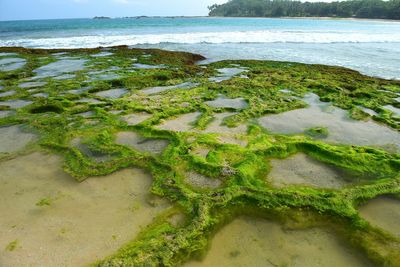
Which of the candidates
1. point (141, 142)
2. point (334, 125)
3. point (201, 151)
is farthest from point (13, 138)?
point (334, 125)

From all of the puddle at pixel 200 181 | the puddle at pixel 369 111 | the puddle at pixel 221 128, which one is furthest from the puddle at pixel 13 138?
the puddle at pixel 369 111

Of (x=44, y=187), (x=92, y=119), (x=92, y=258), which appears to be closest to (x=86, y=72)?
(x=92, y=119)

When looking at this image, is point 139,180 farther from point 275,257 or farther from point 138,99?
point 138,99

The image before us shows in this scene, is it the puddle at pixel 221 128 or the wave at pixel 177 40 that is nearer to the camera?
the puddle at pixel 221 128

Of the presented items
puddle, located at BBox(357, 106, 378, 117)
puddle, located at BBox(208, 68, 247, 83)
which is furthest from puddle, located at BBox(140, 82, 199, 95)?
puddle, located at BBox(357, 106, 378, 117)

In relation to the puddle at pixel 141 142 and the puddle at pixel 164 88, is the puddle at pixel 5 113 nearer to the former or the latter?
the puddle at pixel 141 142

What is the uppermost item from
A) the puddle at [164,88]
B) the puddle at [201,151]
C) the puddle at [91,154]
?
the puddle at [91,154]
